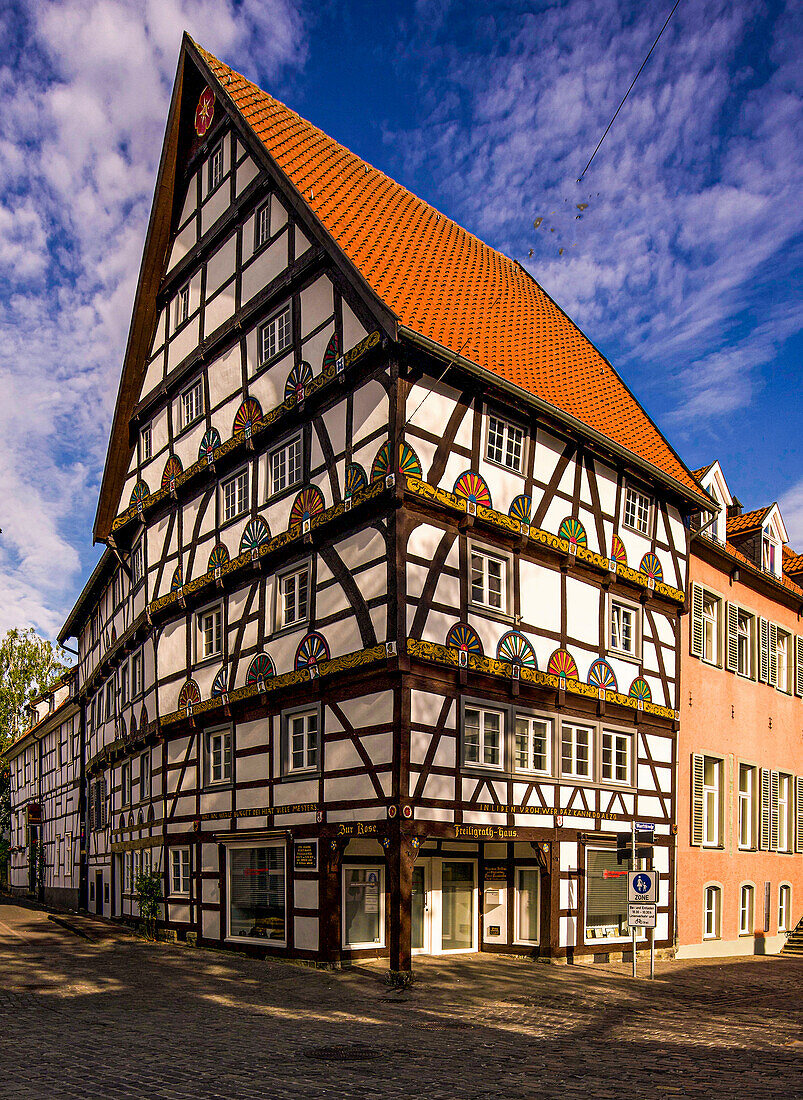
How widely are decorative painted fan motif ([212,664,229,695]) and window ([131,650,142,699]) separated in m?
6.62

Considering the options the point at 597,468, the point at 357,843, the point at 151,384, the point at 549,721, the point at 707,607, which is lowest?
the point at 357,843

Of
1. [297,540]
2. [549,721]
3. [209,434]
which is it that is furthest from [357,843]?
[209,434]

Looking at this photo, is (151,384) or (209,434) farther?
(151,384)

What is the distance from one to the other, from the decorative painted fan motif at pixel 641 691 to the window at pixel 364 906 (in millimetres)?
6799

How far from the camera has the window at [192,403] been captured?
2438 centimetres

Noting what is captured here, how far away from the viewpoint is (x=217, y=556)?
22656 mm

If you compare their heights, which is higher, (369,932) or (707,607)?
(707,607)

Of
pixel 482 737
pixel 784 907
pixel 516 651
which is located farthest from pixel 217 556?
pixel 784 907

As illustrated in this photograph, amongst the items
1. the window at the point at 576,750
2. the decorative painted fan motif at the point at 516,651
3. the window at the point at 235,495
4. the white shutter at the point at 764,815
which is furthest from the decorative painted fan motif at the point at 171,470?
the white shutter at the point at 764,815

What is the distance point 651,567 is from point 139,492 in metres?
13.6

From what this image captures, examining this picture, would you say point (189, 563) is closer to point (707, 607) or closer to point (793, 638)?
point (707, 607)

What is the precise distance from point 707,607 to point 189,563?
13113 millimetres

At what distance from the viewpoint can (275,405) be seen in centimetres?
2083

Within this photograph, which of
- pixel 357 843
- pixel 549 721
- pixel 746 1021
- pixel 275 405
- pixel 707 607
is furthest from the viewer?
pixel 707 607
